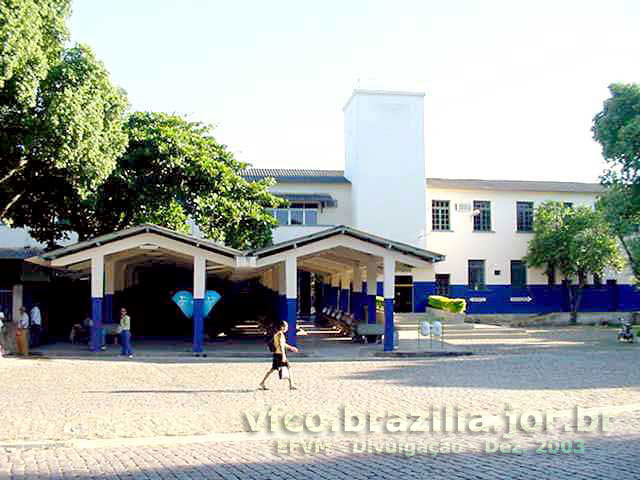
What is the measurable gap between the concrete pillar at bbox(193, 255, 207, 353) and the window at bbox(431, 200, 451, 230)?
66.2ft

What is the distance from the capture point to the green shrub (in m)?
32.8

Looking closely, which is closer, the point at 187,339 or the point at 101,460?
the point at 101,460

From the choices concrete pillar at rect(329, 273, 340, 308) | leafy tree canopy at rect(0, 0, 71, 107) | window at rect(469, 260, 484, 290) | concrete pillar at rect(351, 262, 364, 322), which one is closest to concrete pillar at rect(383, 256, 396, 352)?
concrete pillar at rect(351, 262, 364, 322)

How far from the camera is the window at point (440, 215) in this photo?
1590 inches

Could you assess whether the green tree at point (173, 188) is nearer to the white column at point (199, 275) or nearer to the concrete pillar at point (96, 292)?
the concrete pillar at point (96, 292)

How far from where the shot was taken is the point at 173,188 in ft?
88.5

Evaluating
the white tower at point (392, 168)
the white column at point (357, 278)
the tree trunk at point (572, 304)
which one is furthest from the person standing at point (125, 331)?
the tree trunk at point (572, 304)

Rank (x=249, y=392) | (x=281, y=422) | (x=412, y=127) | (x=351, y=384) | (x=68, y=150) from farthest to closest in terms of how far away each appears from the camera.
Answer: (x=412, y=127) < (x=68, y=150) < (x=351, y=384) < (x=249, y=392) < (x=281, y=422)

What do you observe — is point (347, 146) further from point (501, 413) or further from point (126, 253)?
point (501, 413)

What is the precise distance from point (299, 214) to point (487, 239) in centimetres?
1057

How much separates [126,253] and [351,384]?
12.6m

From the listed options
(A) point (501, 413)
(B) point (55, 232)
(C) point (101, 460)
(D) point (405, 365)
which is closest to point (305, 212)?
(B) point (55, 232)

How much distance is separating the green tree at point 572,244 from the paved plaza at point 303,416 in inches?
714

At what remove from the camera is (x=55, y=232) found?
2653cm
